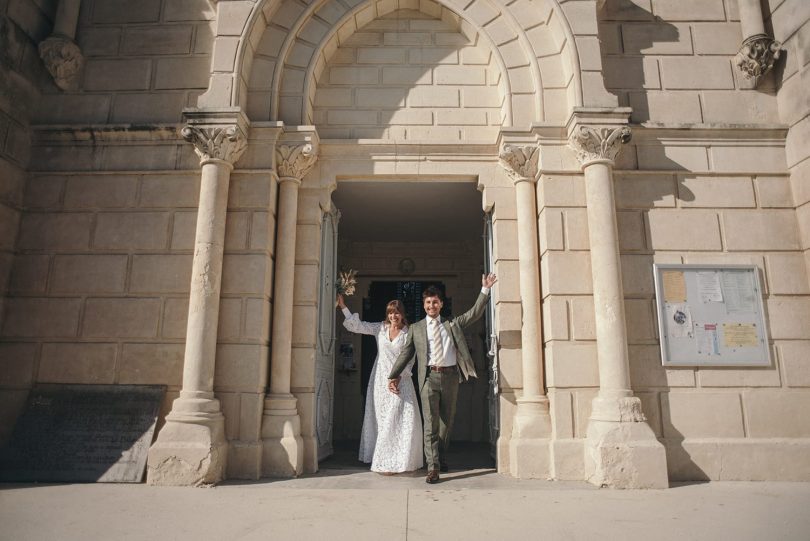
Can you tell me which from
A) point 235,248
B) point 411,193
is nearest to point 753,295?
point 411,193

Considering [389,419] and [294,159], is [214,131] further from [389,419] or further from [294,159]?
[389,419]

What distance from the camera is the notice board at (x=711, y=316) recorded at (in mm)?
5633

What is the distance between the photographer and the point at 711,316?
5715mm

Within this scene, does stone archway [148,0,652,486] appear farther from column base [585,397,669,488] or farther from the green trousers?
the green trousers

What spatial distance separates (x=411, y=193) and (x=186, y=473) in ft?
14.8

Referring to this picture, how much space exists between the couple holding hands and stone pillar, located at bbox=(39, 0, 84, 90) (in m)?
5.11

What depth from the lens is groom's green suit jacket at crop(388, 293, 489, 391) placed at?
578cm

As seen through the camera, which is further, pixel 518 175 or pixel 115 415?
pixel 518 175

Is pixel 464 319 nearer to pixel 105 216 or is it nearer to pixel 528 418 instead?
pixel 528 418

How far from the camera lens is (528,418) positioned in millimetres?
5562

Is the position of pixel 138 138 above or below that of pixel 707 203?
above

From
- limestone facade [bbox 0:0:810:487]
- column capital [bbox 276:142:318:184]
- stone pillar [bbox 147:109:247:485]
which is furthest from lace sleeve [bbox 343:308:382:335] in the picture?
column capital [bbox 276:142:318:184]

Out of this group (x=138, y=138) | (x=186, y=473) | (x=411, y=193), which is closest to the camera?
(x=186, y=473)

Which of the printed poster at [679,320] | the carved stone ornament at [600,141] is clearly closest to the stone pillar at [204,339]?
the carved stone ornament at [600,141]
